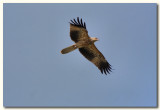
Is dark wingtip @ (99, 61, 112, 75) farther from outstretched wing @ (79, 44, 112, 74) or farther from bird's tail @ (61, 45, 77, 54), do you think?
bird's tail @ (61, 45, 77, 54)

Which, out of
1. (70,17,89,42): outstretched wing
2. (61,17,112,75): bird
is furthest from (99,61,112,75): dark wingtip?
(70,17,89,42): outstretched wing

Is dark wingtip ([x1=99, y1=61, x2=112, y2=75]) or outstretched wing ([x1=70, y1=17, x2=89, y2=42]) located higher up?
outstretched wing ([x1=70, y1=17, x2=89, y2=42])

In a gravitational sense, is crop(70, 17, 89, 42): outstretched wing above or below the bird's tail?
above

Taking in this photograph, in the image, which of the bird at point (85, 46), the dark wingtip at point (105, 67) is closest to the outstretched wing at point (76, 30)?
the bird at point (85, 46)

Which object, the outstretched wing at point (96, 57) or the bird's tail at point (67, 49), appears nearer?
the bird's tail at point (67, 49)

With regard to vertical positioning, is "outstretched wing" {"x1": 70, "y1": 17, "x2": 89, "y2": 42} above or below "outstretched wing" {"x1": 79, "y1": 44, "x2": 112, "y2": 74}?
above

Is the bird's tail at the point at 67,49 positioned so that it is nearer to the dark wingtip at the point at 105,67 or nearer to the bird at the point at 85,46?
the bird at the point at 85,46

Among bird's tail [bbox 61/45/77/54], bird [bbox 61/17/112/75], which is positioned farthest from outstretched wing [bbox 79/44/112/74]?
bird's tail [bbox 61/45/77/54]

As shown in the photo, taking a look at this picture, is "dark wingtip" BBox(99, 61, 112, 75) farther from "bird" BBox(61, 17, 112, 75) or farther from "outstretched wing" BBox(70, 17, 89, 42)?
"outstretched wing" BBox(70, 17, 89, 42)

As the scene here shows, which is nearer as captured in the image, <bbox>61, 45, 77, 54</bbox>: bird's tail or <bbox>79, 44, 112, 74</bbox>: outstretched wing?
<bbox>61, 45, 77, 54</bbox>: bird's tail

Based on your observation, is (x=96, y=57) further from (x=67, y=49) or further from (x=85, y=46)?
(x=67, y=49)
